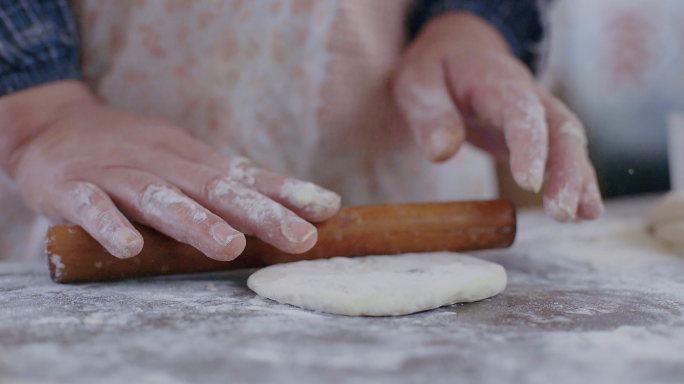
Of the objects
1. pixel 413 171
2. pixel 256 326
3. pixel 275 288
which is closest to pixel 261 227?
pixel 275 288

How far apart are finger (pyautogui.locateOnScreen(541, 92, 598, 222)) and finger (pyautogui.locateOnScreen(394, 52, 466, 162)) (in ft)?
0.78

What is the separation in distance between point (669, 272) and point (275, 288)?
3.02 feet

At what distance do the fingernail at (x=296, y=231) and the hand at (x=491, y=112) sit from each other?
51 cm

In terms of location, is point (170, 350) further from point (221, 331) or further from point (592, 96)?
point (592, 96)

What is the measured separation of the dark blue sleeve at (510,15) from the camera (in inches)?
72.3

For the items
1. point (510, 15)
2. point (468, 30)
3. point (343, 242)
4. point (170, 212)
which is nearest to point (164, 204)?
point (170, 212)

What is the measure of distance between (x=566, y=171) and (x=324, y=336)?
779 mm

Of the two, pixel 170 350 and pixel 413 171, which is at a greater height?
pixel 413 171

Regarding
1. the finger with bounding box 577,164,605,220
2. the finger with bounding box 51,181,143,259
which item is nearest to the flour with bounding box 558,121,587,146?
the finger with bounding box 577,164,605,220

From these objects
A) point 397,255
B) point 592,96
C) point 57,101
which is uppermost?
point 592,96

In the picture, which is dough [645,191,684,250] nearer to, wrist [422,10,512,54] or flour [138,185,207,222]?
wrist [422,10,512,54]

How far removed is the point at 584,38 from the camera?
4324 millimetres

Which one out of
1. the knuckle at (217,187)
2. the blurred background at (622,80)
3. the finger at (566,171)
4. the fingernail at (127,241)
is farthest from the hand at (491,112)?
the blurred background at (622,80)

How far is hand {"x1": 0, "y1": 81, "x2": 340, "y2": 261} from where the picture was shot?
100 centimetres
